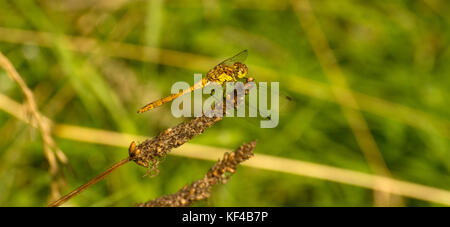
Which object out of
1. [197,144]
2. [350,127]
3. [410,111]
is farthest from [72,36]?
[410,111]

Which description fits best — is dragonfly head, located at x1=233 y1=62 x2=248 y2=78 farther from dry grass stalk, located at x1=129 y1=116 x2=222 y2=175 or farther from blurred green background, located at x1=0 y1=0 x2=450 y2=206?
blurred green background, located at x1=0 y1=0 x2=450 y2=206

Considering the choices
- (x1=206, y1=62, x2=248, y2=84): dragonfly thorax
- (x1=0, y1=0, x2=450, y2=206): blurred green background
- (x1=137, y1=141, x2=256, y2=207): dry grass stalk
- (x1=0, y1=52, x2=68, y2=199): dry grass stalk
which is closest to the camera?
(x1=137, y1=141, x2=256, y2=207): dry grass stalk

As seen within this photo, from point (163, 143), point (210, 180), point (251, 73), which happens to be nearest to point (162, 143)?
point (163, 143)

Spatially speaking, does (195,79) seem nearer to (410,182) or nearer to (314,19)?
(314,19)

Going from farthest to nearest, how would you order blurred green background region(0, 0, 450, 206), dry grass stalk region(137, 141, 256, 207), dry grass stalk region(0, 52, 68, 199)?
blurred green background region(0, 0, 450, 206), dry grass stalk region(0, 52, 68, 199), dry grass stalk region(137, 141, 256, 207)

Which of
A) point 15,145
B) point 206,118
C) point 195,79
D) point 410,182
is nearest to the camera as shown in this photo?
point 206,118

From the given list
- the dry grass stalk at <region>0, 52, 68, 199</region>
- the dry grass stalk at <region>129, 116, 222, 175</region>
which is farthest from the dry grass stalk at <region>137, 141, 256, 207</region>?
the dry grass stalk at <region>0, 52, 68, 199</region>

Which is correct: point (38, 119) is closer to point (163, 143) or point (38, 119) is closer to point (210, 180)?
point (163, 143)
